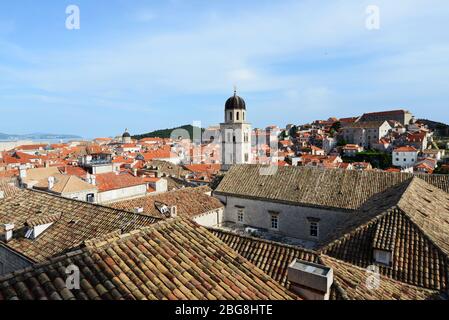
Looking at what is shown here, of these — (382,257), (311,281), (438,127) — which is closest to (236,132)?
(382,257)

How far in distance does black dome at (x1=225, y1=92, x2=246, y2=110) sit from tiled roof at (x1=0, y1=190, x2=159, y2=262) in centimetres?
3190

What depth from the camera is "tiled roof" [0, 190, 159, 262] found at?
968 centimetres

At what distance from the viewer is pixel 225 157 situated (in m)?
44.5

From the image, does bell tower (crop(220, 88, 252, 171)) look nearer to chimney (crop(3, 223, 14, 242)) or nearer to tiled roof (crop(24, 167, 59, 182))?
tiled roof (crop(24, 167, 59, 182))

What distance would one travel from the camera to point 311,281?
473cm

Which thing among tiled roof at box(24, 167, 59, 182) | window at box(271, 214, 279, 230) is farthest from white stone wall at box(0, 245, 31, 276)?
tiled roof at box(24, 167, 59, 182)

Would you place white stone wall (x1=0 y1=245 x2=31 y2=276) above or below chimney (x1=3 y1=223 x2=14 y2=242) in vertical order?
below

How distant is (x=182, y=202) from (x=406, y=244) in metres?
14.5

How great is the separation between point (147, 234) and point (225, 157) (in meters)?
39.0

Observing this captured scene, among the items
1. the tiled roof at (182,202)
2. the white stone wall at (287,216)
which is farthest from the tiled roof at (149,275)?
the white stone wall at (287,216)

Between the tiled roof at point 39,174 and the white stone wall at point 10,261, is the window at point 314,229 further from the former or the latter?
the tiled roof at point 39,174

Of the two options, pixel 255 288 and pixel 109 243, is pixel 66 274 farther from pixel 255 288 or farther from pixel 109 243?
pixel 255 288

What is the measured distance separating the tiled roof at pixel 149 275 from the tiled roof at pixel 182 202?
12374 mm

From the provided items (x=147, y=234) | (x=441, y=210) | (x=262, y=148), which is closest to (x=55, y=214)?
(x=147, y=234)
